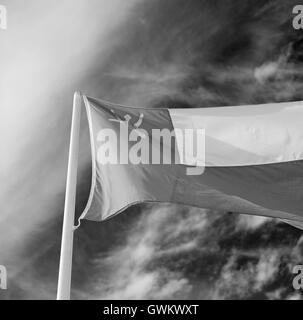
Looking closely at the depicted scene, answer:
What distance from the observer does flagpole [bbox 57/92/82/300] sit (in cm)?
821

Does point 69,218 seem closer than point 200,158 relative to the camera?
Yes

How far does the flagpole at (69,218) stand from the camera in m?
8.21

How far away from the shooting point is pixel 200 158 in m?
10.3

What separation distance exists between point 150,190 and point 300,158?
9.21 feet
